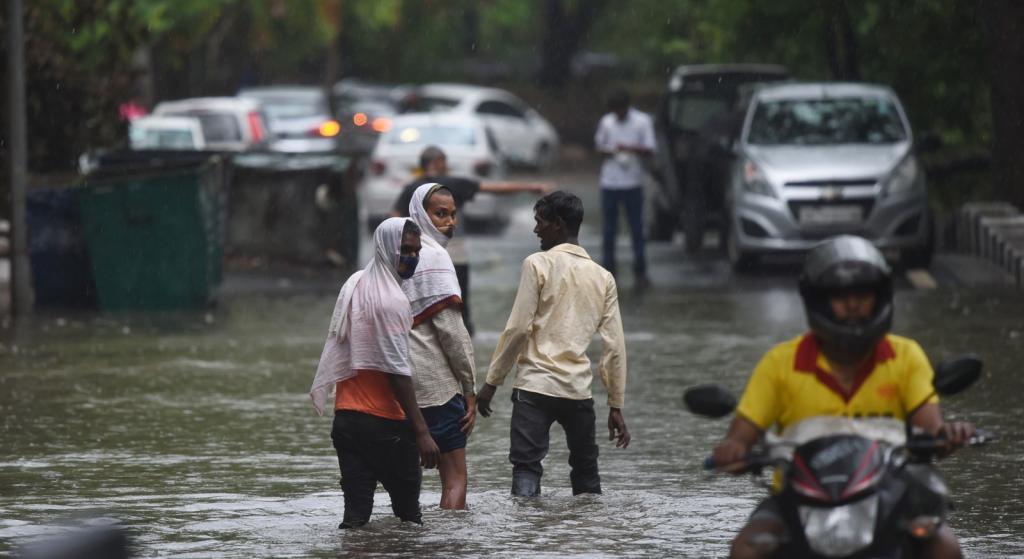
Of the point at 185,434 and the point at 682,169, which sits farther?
the point at 682,169

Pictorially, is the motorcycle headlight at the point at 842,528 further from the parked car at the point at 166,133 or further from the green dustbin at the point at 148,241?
the parked car at the point at 166,133

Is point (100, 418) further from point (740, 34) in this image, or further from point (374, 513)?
point (740, 34)

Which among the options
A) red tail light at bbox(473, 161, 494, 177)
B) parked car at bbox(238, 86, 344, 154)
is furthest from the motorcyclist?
parked car at bbox(238, 86, 344, 154)

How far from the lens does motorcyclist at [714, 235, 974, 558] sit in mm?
5391

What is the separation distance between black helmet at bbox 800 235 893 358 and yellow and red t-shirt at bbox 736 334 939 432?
0.26 feet

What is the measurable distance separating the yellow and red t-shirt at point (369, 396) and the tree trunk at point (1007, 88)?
1437 centimetres

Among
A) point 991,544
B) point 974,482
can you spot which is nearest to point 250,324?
point 974,482

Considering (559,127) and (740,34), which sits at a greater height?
(740,34)

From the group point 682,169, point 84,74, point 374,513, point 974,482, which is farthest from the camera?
point 682,169

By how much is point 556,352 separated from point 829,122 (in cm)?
1230

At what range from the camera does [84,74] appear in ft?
64.3

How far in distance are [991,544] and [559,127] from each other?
152 feet

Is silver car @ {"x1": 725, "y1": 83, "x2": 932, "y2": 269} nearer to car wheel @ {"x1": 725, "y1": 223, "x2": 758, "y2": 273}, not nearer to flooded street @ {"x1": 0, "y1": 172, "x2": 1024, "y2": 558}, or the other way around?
car wheel @ {"x1": 725, "y1": 223, "x2": 758, "y2": 273}

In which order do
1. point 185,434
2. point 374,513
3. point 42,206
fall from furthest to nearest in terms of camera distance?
point 42,206, point 185,434, point 374,513
